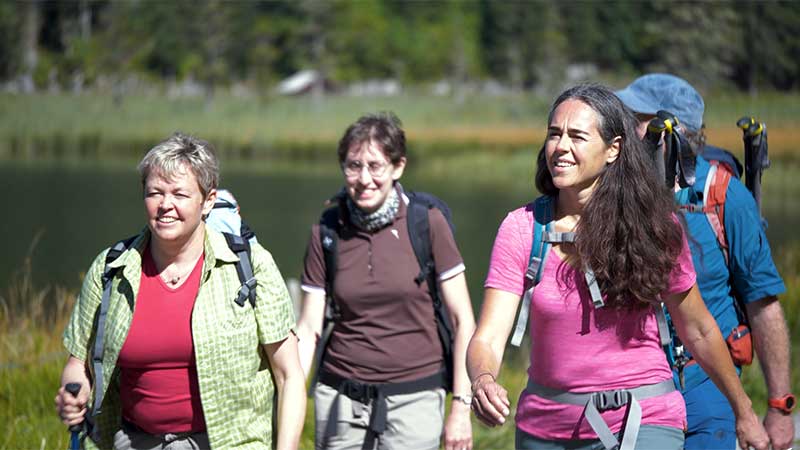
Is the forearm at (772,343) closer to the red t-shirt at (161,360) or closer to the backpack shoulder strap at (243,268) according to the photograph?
the backpack shoulder strap at (243,268)

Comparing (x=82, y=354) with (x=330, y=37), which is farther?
(x=330, y=37)

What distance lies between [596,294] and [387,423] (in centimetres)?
153

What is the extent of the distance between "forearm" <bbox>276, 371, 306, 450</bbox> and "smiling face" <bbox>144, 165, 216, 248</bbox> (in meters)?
0.51

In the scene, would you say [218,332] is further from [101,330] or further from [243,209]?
[243,209]

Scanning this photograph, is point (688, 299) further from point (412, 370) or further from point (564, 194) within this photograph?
point (412, 370)

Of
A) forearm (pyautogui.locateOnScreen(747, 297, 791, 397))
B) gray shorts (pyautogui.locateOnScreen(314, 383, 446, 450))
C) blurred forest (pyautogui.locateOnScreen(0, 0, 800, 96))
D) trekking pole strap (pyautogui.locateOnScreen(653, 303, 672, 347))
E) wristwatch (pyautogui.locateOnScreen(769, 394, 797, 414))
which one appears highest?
blurred forest (pyautogui.locateOnScreen(0, 0, 800, 96))

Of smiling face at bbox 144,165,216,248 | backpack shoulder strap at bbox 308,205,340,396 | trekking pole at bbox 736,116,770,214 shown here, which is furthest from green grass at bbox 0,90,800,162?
smiling face at bbox 144,165,216,248

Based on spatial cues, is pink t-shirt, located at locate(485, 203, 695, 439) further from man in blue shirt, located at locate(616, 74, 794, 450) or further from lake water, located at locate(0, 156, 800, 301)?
lake water, located at locate(0, 156, 800, 301)

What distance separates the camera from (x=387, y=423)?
409cm

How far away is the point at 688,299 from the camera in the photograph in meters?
2.94

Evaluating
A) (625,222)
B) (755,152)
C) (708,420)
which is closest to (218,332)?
(625,222)

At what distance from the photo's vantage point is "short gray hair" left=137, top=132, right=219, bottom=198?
9.60 ft

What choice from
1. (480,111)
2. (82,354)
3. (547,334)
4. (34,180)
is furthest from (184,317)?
Result: (480,111)

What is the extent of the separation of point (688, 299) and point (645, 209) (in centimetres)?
28
